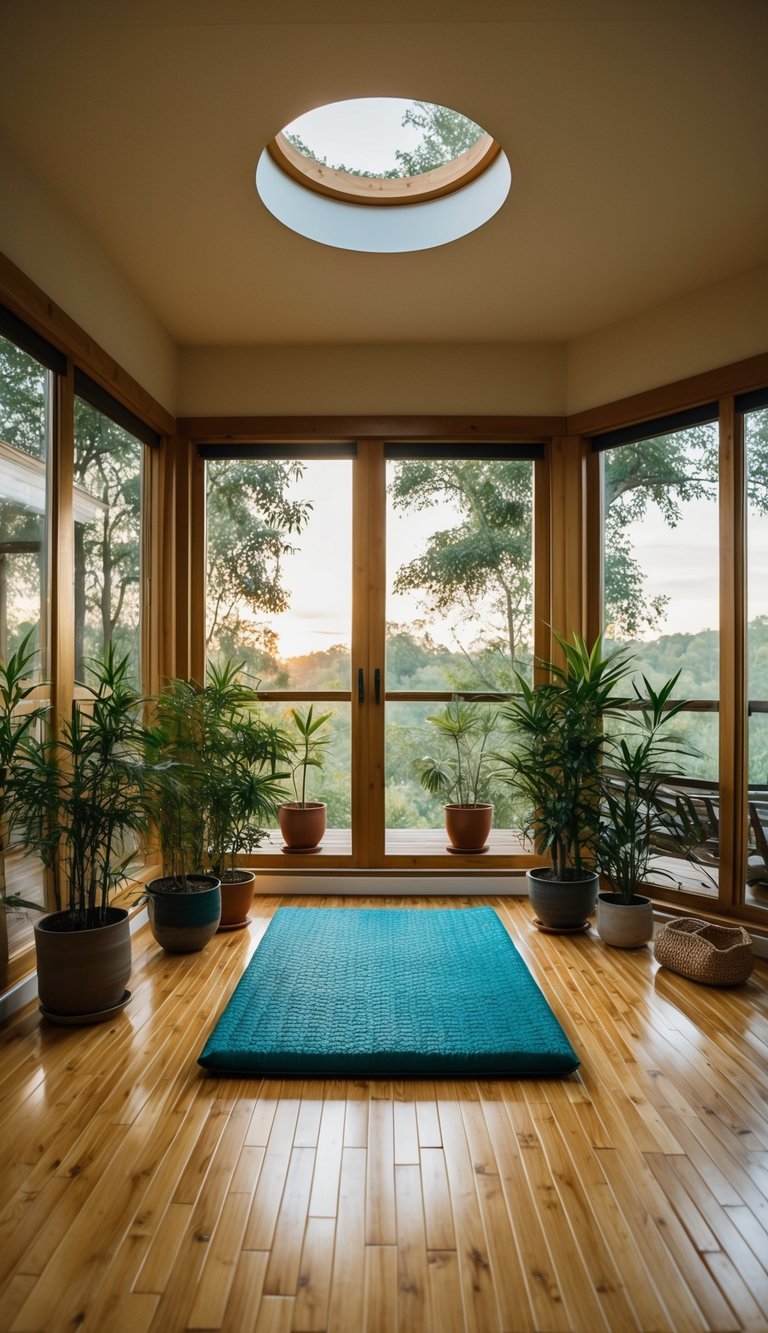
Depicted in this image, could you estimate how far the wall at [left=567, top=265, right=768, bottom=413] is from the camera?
12.0 feet

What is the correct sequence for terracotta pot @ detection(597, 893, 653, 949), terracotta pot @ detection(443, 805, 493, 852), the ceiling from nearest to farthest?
the ceiling < terracotta pot @ detection(597, 893, 653, 949) < terracotta pot @ detection(443, 805, 493, 852)

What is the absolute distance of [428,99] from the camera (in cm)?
260

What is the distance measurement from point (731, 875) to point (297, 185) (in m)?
3.50

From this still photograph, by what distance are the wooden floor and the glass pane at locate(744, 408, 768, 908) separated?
1003 millimetres

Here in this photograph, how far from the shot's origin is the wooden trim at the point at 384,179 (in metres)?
3.10

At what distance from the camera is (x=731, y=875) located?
3.77m

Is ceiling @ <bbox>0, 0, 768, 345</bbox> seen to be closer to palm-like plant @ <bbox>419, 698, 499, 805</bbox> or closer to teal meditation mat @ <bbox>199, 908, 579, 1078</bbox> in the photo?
palm-like plant @ <bbox>419, 698, 499, 805</bbox>

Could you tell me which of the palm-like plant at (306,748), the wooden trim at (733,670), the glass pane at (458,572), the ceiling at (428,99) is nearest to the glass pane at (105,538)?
the ceiling at (428,99)

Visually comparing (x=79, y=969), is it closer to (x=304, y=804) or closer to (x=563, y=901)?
(x=304, y=804)

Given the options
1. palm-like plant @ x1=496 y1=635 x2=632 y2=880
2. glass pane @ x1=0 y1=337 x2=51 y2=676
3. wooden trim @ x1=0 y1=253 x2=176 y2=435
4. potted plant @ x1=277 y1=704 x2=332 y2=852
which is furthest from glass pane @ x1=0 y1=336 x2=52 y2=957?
palm-like plant @ x1=496 y1=635 x2=632 y2=880

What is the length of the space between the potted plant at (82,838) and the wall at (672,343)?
2.92m

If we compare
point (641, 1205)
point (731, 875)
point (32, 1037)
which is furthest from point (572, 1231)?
point (731, 875)

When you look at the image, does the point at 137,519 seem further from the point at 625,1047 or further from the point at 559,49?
the point at 625,1047

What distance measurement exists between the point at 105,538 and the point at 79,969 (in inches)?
75.6
